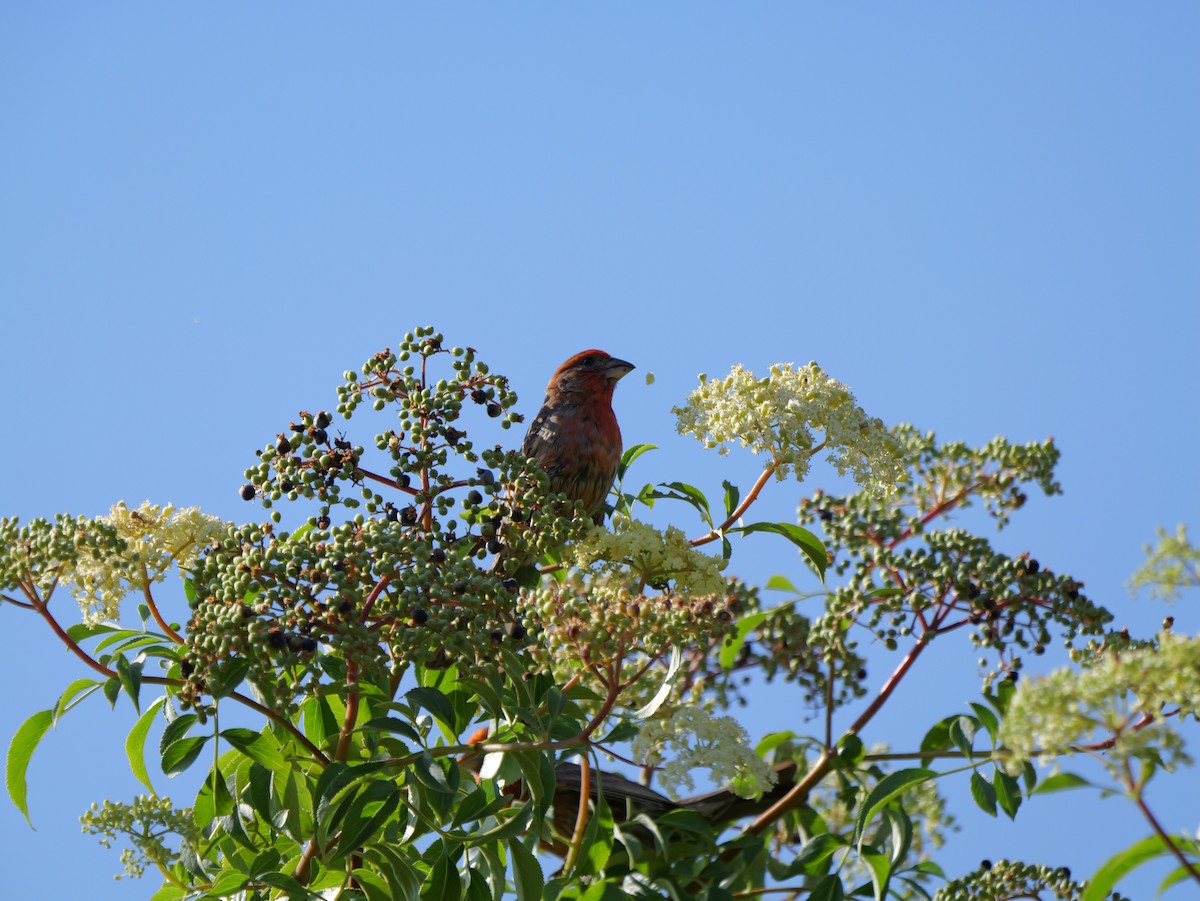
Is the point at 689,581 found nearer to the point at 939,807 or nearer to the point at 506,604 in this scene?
the point at 506,604

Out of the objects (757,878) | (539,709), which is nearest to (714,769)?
(539,709)

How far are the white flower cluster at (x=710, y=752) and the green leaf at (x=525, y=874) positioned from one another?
0.44 metres

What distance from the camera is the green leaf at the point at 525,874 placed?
12.0 ft

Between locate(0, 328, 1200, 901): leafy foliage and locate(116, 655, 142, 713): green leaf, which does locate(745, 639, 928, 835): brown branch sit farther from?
locate(116, 655, 142, 713): green leaf

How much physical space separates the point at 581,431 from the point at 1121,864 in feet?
10.8

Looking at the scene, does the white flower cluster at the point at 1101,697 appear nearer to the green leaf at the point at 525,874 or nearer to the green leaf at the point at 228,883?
the green leaf at the point at 525,874

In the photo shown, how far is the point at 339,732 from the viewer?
4.17m

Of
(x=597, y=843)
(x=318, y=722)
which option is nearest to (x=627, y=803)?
(x=597, y=843)

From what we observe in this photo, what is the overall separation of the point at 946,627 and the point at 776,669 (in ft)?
3.10

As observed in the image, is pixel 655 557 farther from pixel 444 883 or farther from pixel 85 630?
pixel 85 630

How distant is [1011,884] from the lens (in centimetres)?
436

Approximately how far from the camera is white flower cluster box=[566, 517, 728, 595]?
12.9 feet

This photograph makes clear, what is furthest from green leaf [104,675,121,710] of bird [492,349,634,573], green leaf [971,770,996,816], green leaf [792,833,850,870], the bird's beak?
the bird's beak

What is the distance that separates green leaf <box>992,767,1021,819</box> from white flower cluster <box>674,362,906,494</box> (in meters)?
1.03
